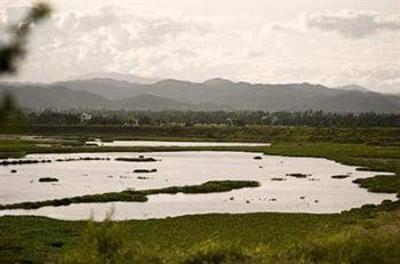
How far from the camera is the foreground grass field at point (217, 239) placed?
2481 cm

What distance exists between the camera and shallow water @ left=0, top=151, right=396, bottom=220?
1984 inches

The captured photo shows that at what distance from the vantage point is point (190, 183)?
68.2 m

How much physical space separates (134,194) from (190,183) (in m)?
11.9

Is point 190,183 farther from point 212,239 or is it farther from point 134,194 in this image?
point 212,239

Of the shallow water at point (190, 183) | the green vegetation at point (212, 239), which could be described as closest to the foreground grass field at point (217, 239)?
the green vegetation at point (212, 239)

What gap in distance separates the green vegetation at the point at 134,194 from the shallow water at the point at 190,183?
1.36 metres

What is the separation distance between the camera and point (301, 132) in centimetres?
15912

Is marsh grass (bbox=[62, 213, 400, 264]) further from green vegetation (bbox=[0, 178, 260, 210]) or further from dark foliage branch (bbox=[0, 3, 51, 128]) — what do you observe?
green vegetation (bbox=[0, 178, 260, 210])

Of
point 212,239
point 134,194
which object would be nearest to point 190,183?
point 134,194

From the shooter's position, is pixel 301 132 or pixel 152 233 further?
pixel 301 132

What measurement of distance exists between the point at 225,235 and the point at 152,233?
4.31 meters

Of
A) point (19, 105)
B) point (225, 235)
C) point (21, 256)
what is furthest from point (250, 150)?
point (19, 105)

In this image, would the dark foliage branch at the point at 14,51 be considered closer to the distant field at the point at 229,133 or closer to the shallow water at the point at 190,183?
the shallow water at the point at 190,183

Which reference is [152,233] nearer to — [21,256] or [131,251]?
[21,256]
